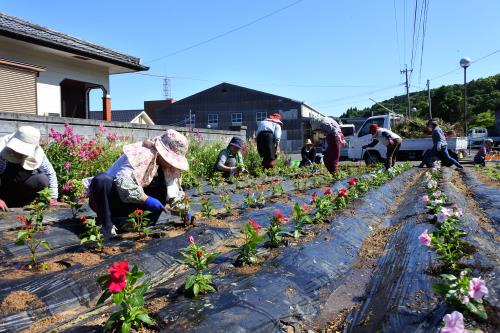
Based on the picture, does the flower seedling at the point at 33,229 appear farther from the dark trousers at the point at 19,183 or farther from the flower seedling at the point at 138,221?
the dark trousers at the point at 19,183

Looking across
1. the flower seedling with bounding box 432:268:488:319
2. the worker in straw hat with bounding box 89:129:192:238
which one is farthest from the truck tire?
the flower seedling with bounding box 432:268:488:319

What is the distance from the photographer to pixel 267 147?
909 centimetres

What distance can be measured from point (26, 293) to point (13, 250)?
42.8 inches

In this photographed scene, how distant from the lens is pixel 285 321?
6.92 ft

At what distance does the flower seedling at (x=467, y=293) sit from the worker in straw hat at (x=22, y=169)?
3743 mm

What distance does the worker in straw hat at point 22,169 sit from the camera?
433cm

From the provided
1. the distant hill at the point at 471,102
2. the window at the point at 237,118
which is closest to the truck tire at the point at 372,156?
the window at the point at 237,118

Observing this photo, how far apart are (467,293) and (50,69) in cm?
1024

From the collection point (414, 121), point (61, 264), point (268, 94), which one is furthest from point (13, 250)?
point (268, 94)

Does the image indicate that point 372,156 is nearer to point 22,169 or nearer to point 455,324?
point 22,169

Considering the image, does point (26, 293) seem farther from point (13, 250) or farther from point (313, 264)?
point (313, 264)

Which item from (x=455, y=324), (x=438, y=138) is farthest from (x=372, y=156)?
(x=455, y=324)

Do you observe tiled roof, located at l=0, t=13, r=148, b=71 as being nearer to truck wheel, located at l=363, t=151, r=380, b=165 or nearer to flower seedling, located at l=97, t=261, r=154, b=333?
flower seedling, located at l=97, t=261, r=154, b=333

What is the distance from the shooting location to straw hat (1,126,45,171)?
429cm
